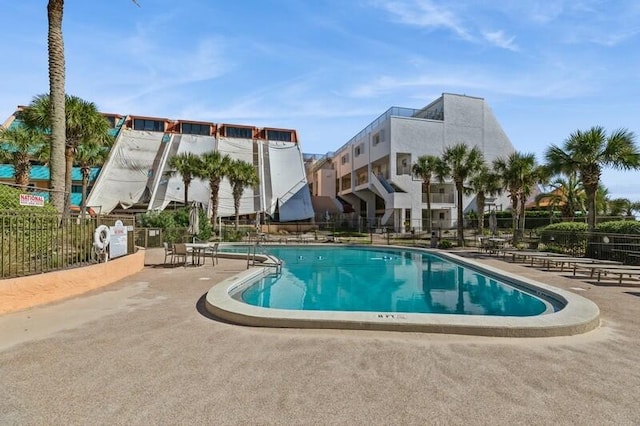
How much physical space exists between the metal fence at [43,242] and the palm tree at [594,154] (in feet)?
60.5

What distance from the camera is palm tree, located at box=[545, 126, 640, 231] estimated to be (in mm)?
15000

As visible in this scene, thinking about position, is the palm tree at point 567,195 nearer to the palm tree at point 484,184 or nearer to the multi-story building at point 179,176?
the palm tree at point 484,184

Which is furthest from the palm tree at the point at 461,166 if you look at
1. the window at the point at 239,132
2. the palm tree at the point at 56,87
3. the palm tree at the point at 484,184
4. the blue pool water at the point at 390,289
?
the window at the point at 239,132

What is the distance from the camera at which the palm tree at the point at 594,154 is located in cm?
1500

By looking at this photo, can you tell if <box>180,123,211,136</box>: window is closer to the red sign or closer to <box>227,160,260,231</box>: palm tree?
<box>227,160,260,231</box>: palm tree

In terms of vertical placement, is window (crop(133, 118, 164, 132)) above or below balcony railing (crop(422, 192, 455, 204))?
above

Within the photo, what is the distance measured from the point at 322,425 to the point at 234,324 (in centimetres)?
324

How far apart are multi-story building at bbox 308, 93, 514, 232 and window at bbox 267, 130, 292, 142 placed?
14820mm

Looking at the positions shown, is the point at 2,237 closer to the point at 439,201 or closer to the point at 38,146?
the point at 38,146

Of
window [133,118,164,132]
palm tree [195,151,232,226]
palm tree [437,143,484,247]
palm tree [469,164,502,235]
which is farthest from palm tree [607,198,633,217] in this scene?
window [133,118,164,132]

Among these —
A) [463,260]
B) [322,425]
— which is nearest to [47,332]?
[322,425]

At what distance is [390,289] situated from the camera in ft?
36.8

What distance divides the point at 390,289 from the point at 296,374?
25.5ft

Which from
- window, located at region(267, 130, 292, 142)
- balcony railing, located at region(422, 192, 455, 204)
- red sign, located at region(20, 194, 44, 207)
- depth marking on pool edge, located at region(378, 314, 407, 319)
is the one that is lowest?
depth marking on pool edge, located at region(378, 314, 407, 319)
